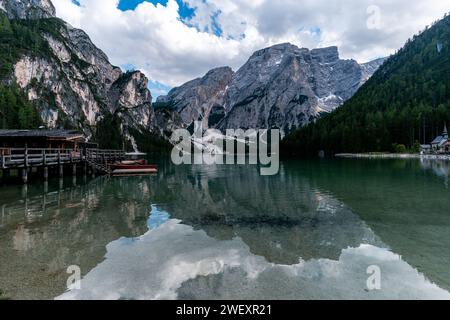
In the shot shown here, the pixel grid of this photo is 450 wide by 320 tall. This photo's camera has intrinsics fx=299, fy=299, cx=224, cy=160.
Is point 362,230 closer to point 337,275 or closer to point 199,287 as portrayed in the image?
point 337,275

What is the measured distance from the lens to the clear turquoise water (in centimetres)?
923

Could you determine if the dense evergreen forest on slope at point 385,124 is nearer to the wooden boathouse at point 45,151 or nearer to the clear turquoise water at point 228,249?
the wooden boathouse at point 45,151

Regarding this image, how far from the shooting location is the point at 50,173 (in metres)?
52.2

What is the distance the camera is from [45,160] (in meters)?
39.8

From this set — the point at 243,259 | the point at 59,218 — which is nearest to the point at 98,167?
the point at 59,218

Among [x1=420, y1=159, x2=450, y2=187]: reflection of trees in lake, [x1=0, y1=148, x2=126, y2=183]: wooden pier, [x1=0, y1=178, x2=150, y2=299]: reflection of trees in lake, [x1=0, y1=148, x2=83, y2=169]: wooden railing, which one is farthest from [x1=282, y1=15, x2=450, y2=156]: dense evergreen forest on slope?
[x1=0, y1=178, x2=150, y2=299]: reflection of trees in lake

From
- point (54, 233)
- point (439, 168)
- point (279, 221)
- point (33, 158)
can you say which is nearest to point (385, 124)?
point (439, 168)

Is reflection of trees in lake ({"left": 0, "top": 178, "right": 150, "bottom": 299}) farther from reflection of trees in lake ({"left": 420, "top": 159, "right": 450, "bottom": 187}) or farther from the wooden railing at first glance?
reflection of trees in lake ({"left": 420, "top": 159, "right": 450, "bottom": 187})

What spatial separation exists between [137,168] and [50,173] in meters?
14.6

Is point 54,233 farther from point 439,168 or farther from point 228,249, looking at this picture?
point 439,168

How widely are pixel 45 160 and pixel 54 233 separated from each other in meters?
28.8

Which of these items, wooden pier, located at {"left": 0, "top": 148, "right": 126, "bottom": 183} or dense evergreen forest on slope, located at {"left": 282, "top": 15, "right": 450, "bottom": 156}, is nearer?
wooden pier, located at {"left": 0, "top": 148, "right": 126, "bottom": 183}

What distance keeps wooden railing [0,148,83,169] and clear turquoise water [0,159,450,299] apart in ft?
34.8
